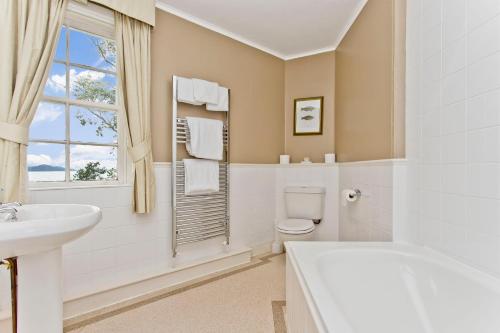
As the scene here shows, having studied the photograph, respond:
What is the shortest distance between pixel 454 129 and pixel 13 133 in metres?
2.37

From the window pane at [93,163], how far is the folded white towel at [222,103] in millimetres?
921

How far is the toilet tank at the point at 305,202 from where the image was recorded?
9.73 feet

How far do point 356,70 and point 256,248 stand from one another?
6.81 ft

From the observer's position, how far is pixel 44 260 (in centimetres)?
113

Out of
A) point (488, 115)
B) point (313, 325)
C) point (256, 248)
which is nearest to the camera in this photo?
point (313, 325)

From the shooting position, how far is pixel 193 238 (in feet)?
8.03

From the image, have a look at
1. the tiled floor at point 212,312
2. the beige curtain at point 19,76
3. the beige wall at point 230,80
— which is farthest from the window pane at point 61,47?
the tiled floor at point 212,312

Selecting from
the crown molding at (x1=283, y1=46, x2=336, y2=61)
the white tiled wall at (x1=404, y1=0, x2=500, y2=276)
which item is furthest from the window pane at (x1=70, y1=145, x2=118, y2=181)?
the crown molding at (x1=283, y1=46, x2=336, y2=61)

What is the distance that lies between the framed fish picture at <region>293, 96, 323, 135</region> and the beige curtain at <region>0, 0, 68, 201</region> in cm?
243

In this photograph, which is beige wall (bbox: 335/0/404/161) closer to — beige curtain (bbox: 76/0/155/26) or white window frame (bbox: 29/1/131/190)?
beige curtain (bbox: 76/0/155/26)

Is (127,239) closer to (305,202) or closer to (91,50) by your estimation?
(91,50)

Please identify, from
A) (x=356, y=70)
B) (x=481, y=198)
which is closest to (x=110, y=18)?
(x=356, y=70)

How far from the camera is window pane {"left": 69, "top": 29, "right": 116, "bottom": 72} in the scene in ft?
6.55

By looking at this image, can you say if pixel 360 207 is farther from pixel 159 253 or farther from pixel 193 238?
pixel 159 253
